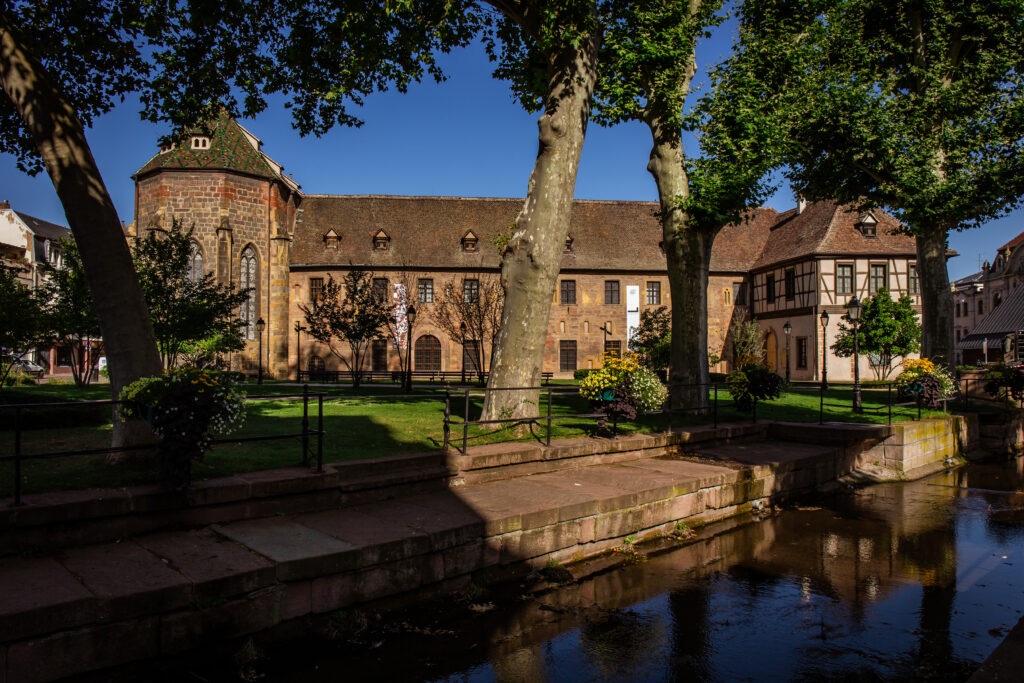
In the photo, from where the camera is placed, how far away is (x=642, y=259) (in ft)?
129

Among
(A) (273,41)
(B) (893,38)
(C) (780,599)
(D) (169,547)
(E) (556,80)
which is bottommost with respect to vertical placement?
(C) (780,599)

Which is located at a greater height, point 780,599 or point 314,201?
point 314,201

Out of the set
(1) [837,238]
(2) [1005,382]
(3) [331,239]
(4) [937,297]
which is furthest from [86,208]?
(1) [837,238]

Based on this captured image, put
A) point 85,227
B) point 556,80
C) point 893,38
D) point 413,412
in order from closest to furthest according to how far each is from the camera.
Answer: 1. point 85,227
2. point 556,80
3. point 413,412
4. point 893,38

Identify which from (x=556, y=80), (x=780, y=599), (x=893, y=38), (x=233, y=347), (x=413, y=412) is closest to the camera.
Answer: (x=780, y=599)

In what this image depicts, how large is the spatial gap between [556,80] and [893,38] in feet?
49.3

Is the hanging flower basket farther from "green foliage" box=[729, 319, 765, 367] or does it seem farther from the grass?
"green foliage" box=[729, 319, 765, 367]

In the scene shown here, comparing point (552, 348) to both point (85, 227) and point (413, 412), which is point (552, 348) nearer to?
point (413, 412)

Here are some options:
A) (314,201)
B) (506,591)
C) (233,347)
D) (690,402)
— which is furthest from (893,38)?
(314,201)

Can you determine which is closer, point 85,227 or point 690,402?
point 85,227

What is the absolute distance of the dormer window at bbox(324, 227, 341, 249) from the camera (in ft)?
125

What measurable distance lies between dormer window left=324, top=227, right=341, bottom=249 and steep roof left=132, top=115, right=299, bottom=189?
4090 millimetres

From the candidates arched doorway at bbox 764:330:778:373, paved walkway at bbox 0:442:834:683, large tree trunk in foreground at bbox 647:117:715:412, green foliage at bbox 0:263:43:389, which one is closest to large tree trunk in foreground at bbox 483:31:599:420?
paved walkway at bbox 0:442:834:683

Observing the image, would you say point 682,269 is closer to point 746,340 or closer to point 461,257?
point 746,340
